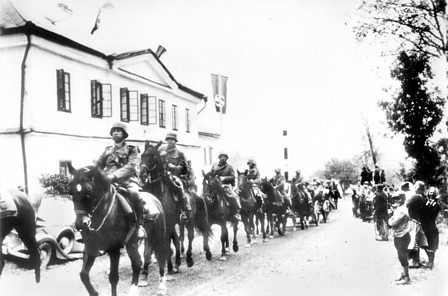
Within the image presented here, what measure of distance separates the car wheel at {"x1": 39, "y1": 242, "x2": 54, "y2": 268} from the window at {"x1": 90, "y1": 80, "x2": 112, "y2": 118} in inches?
90.6

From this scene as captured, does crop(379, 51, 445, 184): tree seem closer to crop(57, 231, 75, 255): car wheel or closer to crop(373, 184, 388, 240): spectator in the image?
crop(373, 184, 388, 240): spectator

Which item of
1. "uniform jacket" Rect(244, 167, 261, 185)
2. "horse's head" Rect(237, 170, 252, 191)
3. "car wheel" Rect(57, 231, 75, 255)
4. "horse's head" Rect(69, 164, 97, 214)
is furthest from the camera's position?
"uniform jacket" Rect(244, 167, 261, 185)

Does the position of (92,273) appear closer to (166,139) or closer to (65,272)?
(65,272)

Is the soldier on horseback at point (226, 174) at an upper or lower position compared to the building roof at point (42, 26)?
lower

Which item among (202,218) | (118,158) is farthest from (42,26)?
(202,218)

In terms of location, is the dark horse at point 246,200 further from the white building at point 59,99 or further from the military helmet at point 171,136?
the white building at point 59,99

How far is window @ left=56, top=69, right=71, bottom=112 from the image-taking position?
19.8 ft

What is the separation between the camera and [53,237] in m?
7.44

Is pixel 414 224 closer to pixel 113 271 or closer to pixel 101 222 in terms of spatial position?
pixel 113 271

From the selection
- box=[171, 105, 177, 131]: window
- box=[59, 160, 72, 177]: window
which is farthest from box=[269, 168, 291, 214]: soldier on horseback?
box=[59, 160, 72, 177]: window

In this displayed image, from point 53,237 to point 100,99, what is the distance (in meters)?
2.44

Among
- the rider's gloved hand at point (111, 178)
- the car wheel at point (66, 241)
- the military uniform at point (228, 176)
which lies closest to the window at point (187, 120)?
the military uniform at point (228, 176)

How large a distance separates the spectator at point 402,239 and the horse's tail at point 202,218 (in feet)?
11.7

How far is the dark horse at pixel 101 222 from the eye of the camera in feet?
16.4
